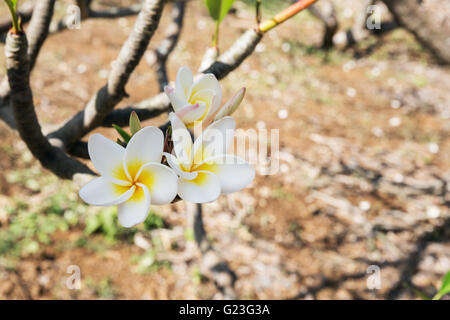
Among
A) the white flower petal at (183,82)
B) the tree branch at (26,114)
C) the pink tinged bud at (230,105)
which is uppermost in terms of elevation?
the white flower petal at (183,82)

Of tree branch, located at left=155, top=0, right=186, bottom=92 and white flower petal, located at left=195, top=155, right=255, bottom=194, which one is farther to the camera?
tree branch, located at left=155, top=0, right=186, bottom=92

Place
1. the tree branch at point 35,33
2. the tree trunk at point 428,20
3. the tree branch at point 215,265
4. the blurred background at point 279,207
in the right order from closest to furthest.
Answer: the tree branch at point 35,33, the tree trunk at point 428,20, the tree branch at point 215,265, the blurred background at point 279,207

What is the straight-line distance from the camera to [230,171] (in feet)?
1.29

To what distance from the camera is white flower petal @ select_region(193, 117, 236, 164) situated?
0.40 m

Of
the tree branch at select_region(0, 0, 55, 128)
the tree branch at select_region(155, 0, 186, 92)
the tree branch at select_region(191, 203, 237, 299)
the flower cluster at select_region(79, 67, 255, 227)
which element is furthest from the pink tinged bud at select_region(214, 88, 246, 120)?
the tree branch at select_region(191, 203, 237, 299)

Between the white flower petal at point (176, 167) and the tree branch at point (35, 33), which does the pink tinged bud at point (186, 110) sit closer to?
the white flower petal at point (176, 167)

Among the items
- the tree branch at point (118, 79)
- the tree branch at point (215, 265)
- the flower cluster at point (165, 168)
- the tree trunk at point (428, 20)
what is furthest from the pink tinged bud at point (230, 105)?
the tree branch at point (215, 265)

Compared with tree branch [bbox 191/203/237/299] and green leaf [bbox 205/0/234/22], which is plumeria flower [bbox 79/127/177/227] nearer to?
green leaf [bbox 205/0/234/22]

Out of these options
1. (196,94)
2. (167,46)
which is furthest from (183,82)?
(167,46)

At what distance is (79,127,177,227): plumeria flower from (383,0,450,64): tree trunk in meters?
0.90

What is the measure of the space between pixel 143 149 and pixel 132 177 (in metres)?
0.03

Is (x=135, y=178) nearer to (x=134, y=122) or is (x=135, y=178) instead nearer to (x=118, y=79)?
(x=134, y=122)

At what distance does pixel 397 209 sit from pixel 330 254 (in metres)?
0.61

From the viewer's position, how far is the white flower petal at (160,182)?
0.37 meters
